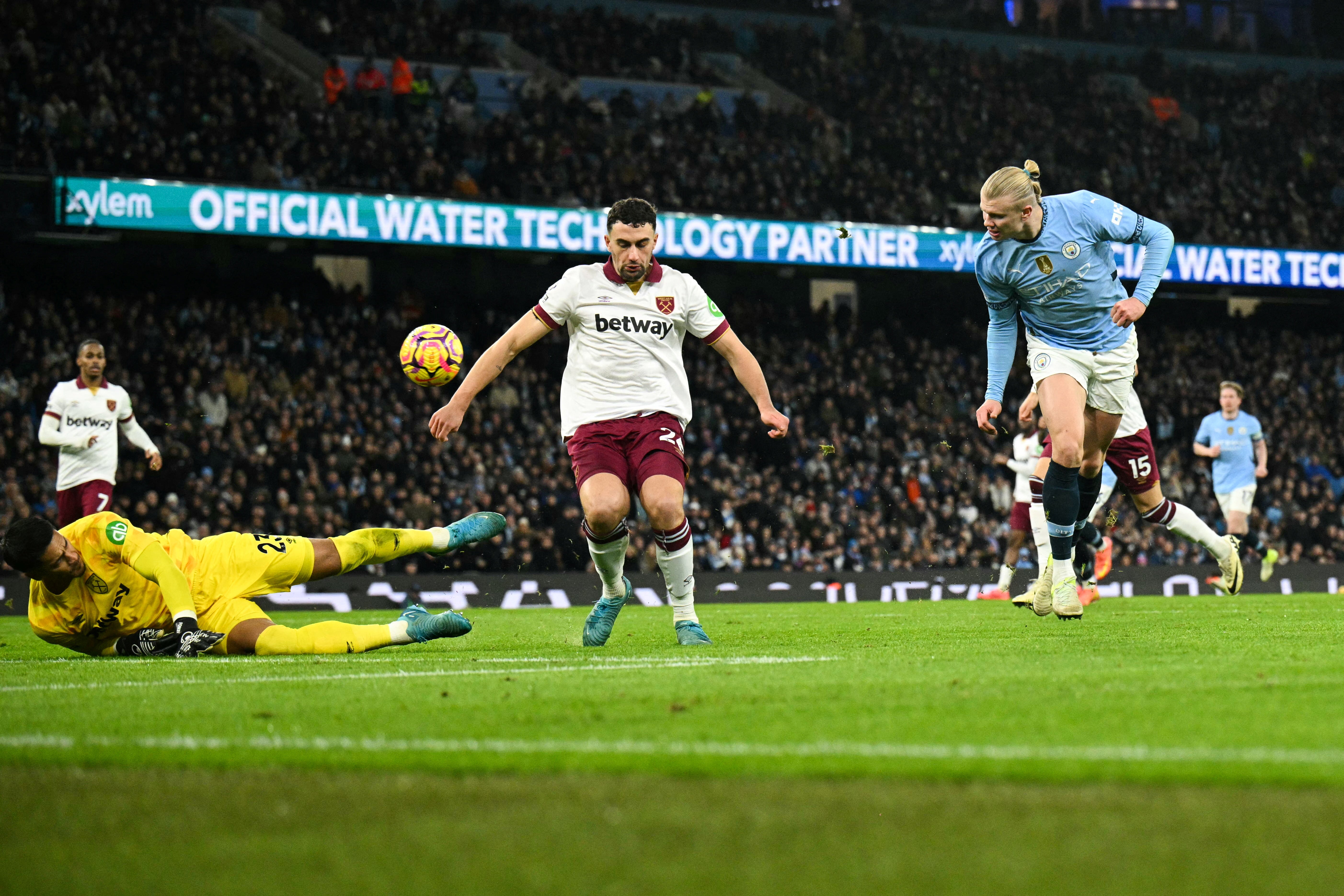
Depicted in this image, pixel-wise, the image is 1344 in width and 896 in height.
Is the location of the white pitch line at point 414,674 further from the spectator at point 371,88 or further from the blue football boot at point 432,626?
the spectator at point 371,88

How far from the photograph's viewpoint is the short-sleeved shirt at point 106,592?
6.73 m

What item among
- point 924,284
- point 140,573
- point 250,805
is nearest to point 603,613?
point 140,573

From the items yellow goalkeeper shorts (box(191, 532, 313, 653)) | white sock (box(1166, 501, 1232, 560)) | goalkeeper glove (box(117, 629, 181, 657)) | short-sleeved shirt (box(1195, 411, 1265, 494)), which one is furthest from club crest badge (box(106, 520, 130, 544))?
short-sleeved shirt (box(1195, 411, 1265, 494))

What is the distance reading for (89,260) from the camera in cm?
2389

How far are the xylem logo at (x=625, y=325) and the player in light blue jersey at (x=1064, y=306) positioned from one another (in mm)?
1889

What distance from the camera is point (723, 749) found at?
3.40m

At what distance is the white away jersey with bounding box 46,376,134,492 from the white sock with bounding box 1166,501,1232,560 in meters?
8.48

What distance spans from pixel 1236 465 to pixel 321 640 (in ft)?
44.3

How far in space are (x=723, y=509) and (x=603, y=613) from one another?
14.0 metres

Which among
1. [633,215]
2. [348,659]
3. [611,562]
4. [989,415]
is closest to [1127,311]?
[989,415]

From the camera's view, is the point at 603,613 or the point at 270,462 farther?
the point at 270,462

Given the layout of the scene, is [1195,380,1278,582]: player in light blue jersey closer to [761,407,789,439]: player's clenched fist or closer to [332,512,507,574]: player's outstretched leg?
[761,407,789,439]: player's clenched fist

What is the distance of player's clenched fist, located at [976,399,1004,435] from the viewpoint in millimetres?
7797

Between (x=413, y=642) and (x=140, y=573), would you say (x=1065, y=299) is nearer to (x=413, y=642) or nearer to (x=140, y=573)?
(x=413, y=642)
